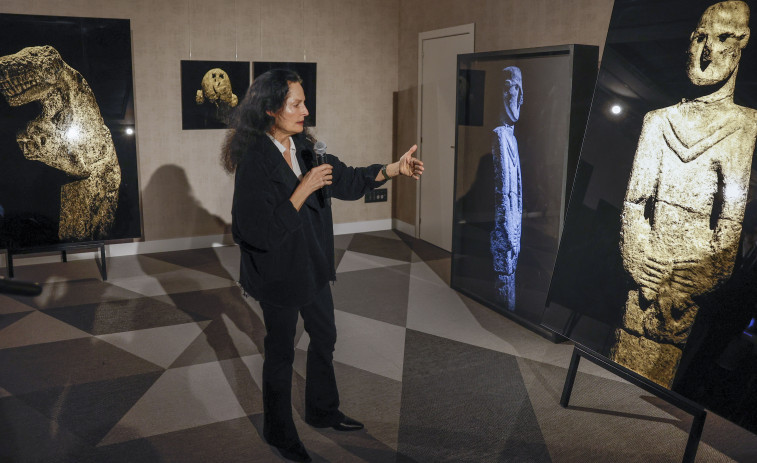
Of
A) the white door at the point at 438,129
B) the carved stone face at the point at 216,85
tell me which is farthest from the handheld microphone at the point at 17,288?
the carved stone face at the point at 216,85

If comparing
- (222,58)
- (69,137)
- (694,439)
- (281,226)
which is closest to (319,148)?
(281,226)

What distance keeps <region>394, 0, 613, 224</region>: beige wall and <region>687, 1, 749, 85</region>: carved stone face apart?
178 centimetres

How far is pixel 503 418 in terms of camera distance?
120 inches

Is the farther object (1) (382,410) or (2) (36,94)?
(2) (36,94)

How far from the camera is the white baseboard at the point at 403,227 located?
22.9 ft

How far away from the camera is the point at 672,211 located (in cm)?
254

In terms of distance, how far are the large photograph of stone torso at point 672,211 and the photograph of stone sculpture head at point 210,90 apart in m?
4.08

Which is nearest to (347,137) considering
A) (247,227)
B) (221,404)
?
(221,404)

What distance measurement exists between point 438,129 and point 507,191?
7.05 ft

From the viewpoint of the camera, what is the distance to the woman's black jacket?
2365mm

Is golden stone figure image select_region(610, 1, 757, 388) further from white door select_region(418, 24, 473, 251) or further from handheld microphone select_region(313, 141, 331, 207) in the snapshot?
white door select_region(418, 24, 473, 251)

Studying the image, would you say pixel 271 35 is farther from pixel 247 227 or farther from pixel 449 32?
pixel 247 227

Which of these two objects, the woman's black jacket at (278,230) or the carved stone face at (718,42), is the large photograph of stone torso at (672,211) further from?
the woman's black jacket at (278,230)

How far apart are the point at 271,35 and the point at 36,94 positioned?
225cm
